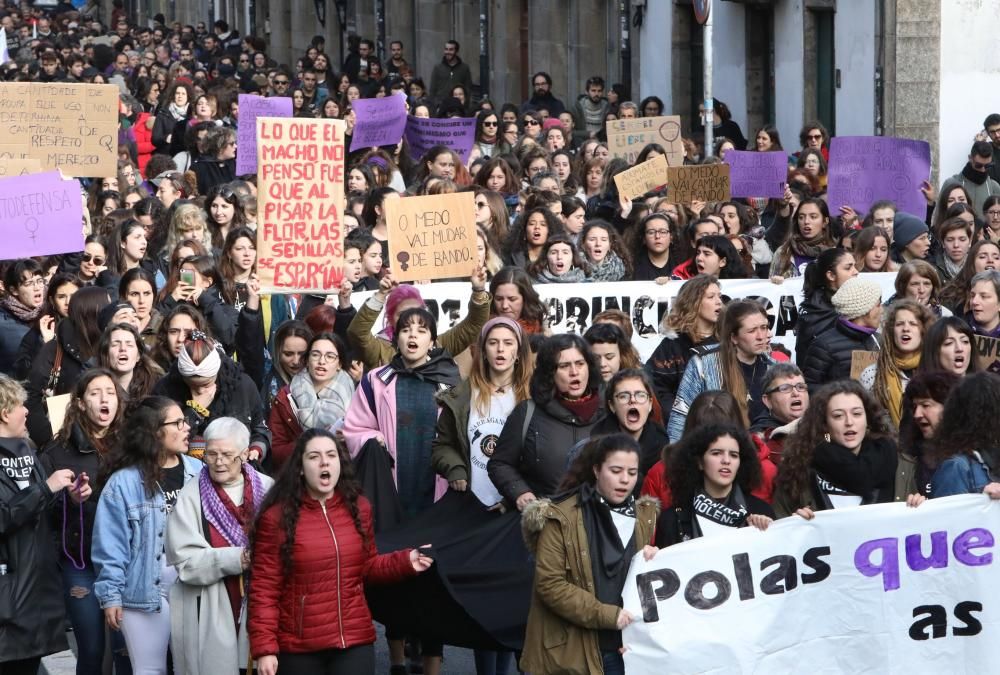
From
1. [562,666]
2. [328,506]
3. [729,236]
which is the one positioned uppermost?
[729,236]

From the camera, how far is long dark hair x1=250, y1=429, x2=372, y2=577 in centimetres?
729

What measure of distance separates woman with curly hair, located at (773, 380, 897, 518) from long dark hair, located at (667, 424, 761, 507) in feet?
0.81

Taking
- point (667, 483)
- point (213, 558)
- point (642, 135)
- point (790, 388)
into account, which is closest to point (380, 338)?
point (790, 388)

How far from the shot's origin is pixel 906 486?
7.52 m

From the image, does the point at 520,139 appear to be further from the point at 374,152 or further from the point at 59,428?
the point at 59,428

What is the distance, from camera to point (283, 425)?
30.2 ft

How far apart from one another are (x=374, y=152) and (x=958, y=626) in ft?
32.2

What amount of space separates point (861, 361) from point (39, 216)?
4752mm

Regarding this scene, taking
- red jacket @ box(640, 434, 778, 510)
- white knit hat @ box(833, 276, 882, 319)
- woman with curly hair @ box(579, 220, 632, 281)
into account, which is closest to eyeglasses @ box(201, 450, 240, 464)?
red jacket @ box(640, 434, 778, 510)

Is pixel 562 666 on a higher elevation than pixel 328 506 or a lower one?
lower

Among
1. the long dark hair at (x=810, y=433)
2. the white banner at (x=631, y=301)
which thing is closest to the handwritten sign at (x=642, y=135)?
the white banner at (x=631, y=301)

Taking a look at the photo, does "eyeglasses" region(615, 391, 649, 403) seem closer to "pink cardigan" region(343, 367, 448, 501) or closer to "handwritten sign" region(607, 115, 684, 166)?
"pink cardigan" region(343, 367, 448, 501)

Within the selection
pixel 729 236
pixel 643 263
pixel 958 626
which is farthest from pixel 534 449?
pixel 729 236

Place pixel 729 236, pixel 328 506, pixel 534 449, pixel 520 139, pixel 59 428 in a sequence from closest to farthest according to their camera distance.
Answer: pixel 328 506 → pixel 534 449 → pixel 59 428 → pixel 729 236 → pixel 520 139
